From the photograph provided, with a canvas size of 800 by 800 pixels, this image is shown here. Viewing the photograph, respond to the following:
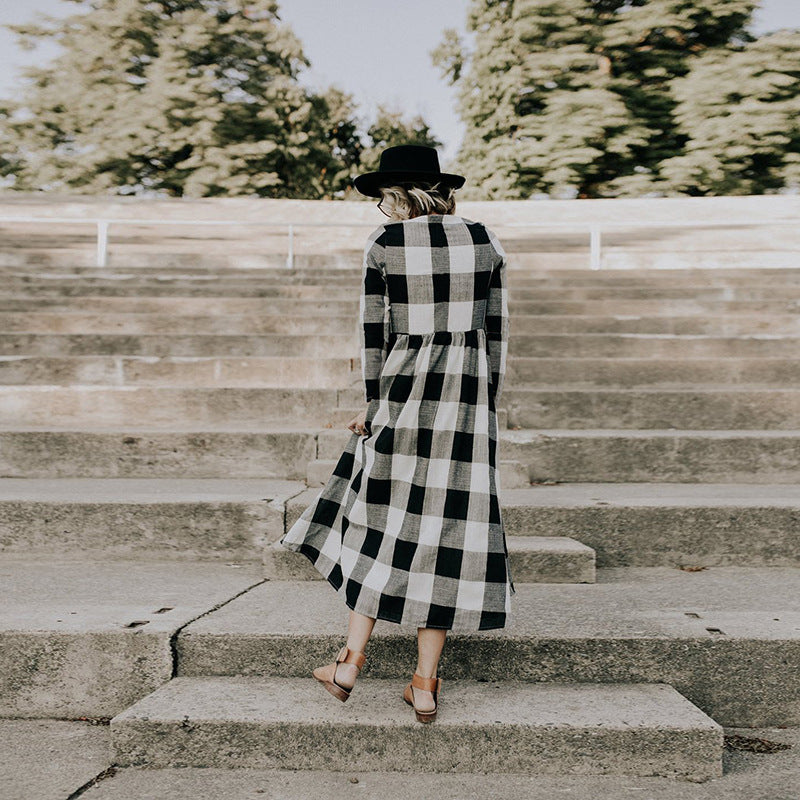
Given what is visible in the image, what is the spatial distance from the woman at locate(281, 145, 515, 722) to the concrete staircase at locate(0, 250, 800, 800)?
0.27 m

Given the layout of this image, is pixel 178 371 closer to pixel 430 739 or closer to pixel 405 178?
pixel 405 178

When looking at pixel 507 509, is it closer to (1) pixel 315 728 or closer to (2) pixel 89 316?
(1) pixel 315 728

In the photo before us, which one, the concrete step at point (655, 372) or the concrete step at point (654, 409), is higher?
the concrete step at point (655, 372)

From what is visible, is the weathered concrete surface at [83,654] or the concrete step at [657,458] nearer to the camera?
the weathered concrete surface at [83,654]

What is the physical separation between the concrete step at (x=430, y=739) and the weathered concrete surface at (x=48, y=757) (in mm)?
127

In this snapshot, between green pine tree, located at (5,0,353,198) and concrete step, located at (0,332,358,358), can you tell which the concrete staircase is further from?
green pine tree, located at (5,0,353,198)

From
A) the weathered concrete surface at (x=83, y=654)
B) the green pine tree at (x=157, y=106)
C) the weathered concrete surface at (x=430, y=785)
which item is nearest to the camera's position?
the weathered concrete surface at (x=430, y=785)

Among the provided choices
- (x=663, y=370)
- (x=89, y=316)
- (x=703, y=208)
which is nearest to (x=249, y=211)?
(x=703, y=208)

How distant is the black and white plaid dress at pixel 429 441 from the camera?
2.26 meters

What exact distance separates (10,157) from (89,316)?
2021 centimetres

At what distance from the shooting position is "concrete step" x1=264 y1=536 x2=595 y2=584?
124 inches

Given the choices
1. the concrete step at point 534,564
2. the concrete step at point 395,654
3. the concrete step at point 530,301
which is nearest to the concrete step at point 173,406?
the concrete step at point 530,301

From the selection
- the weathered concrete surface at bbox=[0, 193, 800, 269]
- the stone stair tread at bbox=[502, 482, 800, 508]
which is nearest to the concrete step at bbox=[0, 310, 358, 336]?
the weathered concrete surface at bbox=[0, 193, 800, 269]

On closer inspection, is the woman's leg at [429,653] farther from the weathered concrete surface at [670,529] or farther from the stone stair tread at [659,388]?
the stone stair tread at [659,388]
